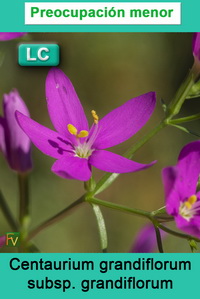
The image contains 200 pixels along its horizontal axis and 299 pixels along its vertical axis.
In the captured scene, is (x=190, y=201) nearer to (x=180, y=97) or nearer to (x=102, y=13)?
(x=180, y=97)

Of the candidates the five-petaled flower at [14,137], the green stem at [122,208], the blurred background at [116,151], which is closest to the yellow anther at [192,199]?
the green stem at [122,208]

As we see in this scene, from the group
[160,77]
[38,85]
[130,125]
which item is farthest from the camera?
[160,77]

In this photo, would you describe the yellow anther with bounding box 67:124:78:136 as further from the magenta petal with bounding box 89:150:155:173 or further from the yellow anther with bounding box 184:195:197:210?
the yellow anther with bounding box 184:195:197:210

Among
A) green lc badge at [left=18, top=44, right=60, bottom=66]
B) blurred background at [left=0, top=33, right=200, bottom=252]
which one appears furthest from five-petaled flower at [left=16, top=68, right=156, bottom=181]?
blurred background at [left=0, top=33, right=200, bottom=252]

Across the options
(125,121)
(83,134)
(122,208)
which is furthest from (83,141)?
(122,208)

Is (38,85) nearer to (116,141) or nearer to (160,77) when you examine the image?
(116,141)

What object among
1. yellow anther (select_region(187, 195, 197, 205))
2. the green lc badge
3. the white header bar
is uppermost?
the white header bar
